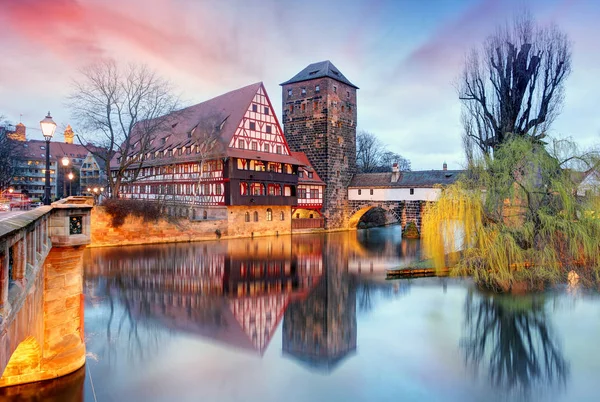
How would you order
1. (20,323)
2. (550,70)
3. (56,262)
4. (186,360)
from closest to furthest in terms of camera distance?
1. (20,323)
2. (56,262)
3. (186,360)
4. (550,70)

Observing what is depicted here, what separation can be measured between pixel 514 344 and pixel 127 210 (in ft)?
65.4

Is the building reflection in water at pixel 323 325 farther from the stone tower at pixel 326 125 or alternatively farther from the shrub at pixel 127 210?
the stone tower at pixel 326 125

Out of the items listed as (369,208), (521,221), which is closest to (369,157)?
(369,208)

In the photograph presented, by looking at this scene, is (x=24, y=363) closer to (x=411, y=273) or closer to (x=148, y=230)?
(x=411, y=273)

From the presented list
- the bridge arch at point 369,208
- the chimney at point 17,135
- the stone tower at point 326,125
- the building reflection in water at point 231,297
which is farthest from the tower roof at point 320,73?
the chimney at point 17,135

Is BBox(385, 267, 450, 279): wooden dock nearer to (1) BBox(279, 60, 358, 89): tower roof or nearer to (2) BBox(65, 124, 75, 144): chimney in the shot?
(2) BBox(65, 124, 75, 144): chimney

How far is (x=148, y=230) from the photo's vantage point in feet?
79.6

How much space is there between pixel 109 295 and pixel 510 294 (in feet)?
41.0

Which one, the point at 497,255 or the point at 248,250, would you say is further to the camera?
the point at 248,250

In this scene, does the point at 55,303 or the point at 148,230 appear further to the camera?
the point at 148,230

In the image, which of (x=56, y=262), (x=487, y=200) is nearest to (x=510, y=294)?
(x=487, y=200)

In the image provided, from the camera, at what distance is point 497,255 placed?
44.1 feet

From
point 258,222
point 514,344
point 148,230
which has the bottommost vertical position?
point 514,344

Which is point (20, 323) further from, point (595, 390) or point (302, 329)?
point (595, 390)
